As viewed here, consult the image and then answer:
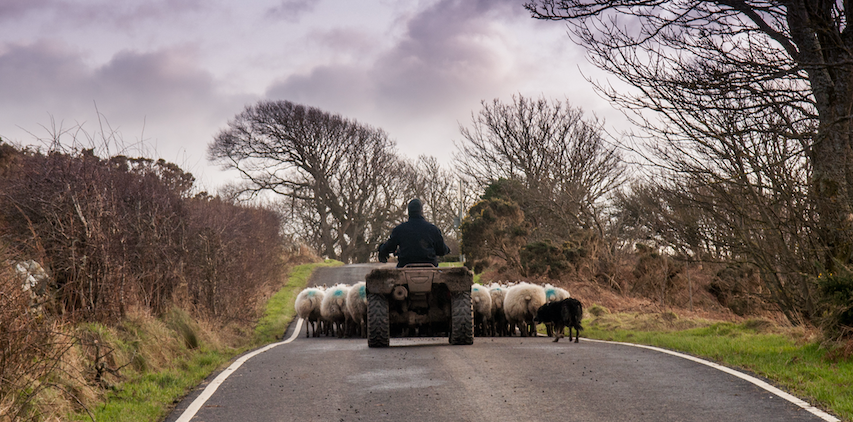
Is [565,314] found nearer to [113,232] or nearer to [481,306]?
[481,306]

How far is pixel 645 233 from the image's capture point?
2697 cm

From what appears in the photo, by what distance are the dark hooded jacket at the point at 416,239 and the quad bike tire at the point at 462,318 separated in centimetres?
87

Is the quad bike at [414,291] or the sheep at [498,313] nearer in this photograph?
the quad bike at [414,291]

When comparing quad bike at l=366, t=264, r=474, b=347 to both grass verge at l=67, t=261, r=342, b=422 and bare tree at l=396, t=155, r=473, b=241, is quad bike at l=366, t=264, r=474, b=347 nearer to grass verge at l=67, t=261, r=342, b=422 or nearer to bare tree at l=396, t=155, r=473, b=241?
grass verge at l=67, t=261, r=342, b=422

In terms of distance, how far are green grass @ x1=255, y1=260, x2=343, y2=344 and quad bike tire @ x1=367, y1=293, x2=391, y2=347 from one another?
15.2 ft

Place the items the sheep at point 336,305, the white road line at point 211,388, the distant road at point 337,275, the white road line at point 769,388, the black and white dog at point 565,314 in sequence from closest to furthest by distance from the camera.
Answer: the white road line at point 769,388 → the white road line at point 211,388 → the black and white dog at point 565,314 → the sheep at point 336,305 → the distant road at point 337,275

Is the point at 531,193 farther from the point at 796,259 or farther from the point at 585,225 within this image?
the point at 796,259

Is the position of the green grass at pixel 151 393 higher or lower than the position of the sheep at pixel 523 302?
lower

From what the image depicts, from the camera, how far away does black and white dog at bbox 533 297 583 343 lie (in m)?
13.8

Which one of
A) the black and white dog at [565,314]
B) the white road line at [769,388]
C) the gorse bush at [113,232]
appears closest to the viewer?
the white road line at [769,388]

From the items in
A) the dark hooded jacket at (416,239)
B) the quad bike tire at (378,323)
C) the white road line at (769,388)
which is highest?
the dark hooded jacket at (416,239)

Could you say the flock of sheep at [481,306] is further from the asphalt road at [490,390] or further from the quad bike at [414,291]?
the asphalt road at [490,390]

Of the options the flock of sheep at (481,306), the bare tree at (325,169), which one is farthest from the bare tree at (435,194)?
the flock of sheep at (481,306)

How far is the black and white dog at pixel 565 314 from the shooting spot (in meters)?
13.8
